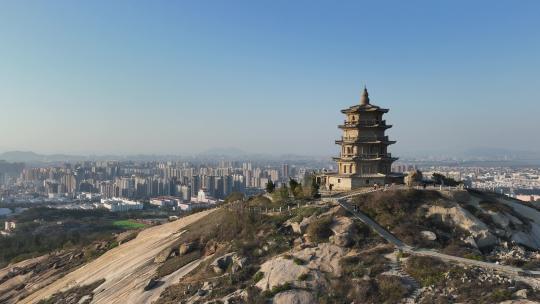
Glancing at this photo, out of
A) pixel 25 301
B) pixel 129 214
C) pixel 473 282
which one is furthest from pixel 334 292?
pixel 129 214

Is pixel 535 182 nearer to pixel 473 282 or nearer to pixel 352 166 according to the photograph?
pixel 352 166

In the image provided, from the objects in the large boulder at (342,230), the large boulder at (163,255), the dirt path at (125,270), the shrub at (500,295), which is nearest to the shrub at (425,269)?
the shrub at (500,295)

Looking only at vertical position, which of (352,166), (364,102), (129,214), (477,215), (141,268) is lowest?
(129,214)

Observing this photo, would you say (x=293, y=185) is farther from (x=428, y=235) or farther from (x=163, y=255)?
(x=428, y=235)

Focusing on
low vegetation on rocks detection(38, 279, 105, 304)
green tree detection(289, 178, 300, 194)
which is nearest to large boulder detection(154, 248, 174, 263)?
low vegetation on rocks detection(38, 279, 105, 304)

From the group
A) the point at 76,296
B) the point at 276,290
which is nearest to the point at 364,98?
the point at 276,290

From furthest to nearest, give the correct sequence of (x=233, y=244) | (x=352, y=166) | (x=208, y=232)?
(x=352, y=166), (x=208, y=232), (x=233, y=244)

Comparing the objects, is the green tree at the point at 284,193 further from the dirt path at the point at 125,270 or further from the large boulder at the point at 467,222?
the large boulder at the point at 467,222
